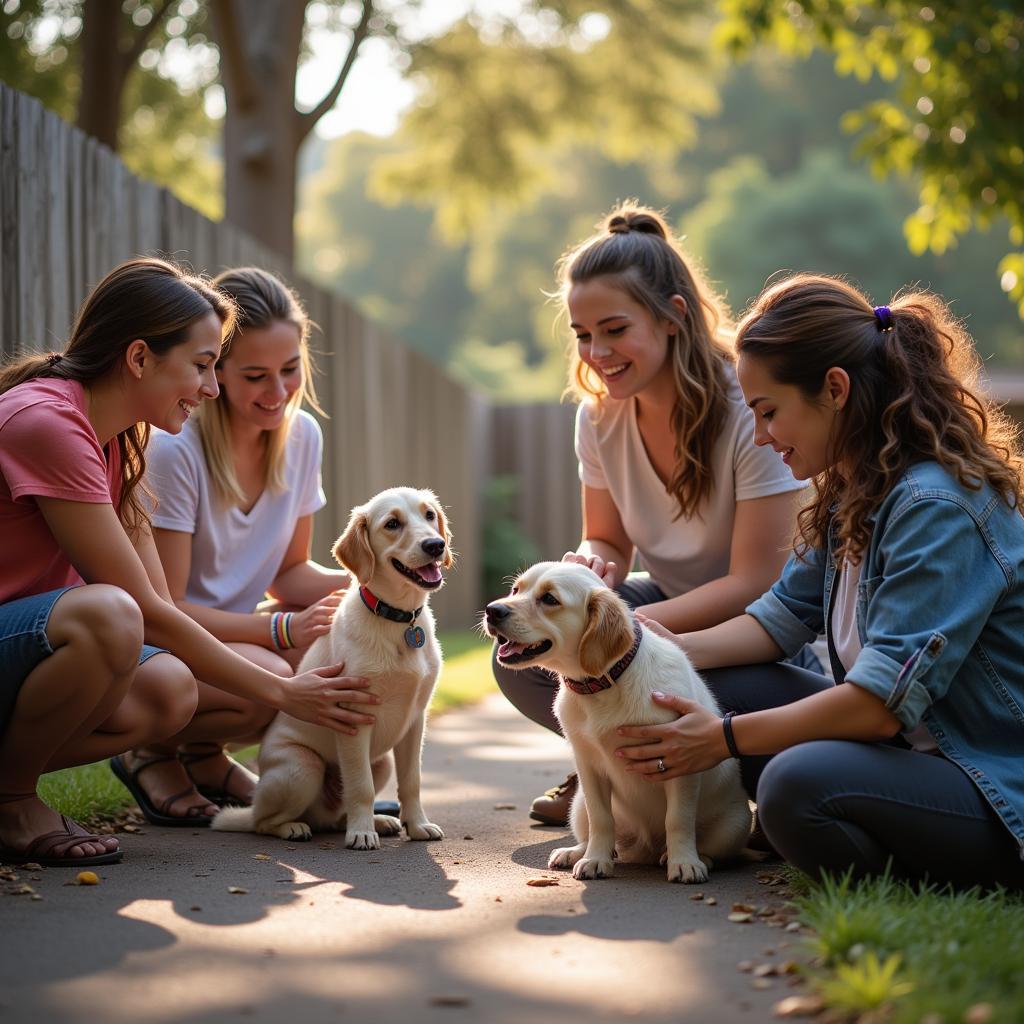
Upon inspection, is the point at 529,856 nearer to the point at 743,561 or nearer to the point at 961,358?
the point at 743,561

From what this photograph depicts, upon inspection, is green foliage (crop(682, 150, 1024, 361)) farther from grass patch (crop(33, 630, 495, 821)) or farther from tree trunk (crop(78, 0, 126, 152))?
grass patch (crop(33, 630, 495, 821))

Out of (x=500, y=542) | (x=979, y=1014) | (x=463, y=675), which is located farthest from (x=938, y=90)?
(x=500, y=542)

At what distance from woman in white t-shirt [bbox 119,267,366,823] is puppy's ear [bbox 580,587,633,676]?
122 cm

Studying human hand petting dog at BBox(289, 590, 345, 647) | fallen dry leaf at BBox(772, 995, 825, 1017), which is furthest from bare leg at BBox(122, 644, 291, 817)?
fallen dry leaf at BBox(772, 995, 825, 1017)

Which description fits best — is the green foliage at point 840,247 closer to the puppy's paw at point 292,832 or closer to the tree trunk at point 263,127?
the tree trunk at point 263,127

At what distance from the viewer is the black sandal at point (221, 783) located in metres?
4.61

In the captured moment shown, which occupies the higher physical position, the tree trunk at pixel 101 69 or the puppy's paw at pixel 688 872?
the tree trunk at pixel 101 69

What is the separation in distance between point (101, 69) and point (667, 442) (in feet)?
26.1

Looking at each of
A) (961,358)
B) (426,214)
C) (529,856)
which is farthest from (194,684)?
(426,214)

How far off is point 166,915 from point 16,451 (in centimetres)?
129

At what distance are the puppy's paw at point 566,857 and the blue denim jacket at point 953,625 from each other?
1076 millimetres

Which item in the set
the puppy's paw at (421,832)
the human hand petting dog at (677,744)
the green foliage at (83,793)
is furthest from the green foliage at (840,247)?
the human hand petting dog at (677,744)

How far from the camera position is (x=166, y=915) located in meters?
2.86

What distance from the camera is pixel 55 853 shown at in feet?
11.1
